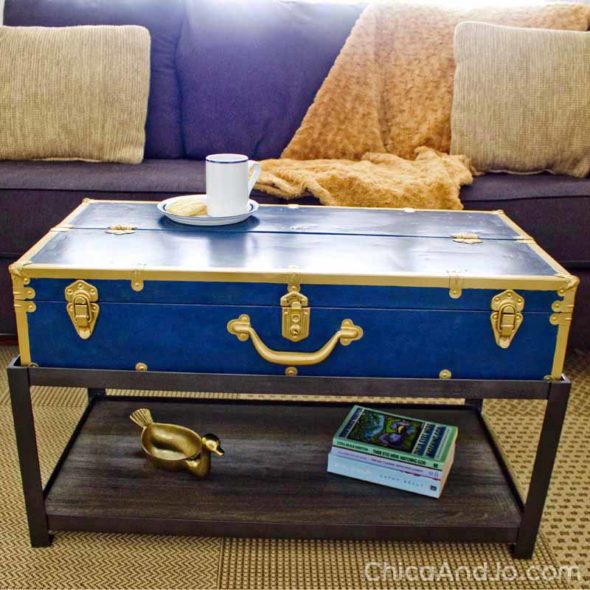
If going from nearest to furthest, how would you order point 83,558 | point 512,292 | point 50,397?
point 512,292
point 83,558
point 50,397

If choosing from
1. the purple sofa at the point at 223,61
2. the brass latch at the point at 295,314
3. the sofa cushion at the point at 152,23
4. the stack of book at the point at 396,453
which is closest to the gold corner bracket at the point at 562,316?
the stack of book at the point at 396,453

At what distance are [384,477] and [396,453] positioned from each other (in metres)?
0.05

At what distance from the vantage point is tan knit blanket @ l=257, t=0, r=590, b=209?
192 cm

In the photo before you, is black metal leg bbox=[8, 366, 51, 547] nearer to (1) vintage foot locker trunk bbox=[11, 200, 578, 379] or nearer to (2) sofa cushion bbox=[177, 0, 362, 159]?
(1) vintage foot locker trunk bbox=[11, 200, 578, 379]

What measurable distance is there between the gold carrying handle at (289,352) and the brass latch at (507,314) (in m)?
0.19

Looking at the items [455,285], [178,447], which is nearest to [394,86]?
[455,285]

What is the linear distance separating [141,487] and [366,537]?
370 millimetres

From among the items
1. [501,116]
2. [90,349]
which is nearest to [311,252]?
[90,349]

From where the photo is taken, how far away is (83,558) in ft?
3.55

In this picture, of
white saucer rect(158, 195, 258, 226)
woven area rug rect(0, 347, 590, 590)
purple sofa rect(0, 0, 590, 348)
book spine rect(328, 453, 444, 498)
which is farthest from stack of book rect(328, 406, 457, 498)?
purple sofa rect(0, 0, 590, 348)

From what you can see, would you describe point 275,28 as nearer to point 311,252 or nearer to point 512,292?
point 311,252

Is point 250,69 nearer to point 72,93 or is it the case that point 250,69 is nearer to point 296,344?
point 72,93

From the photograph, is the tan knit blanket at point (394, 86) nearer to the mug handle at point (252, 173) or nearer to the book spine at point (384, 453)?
the mug handle at point (252, 173)

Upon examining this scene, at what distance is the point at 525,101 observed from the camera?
5.88 ft
